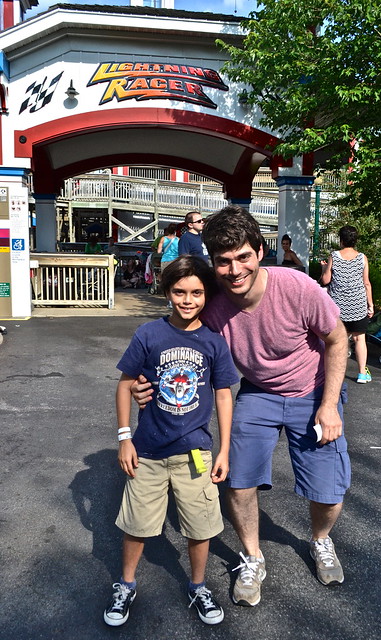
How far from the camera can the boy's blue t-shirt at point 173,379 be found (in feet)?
8.20

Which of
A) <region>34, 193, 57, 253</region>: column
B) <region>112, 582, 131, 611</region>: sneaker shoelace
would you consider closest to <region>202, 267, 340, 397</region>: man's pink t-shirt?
<region>112, 582, 131, 611</region>: sneaker shoelace

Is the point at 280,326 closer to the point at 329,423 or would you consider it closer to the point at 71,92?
the point at 329,423

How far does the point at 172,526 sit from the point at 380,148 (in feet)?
21.6

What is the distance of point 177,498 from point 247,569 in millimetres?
514

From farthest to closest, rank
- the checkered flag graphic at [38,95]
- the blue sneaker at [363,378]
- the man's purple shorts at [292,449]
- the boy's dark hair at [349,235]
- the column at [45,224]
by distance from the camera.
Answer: the column at [45,224] < the checkered flag graphic at [38,95] < the blue sneaker at [363,378] < the boy's dark hair at [349,235] < the man's purple shorts at [292,449]

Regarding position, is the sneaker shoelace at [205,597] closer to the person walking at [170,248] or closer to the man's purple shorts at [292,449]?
the man's purple shorts at [292,449]

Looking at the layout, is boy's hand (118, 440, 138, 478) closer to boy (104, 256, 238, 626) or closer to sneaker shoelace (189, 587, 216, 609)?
boy (104, 256, 238, 626)

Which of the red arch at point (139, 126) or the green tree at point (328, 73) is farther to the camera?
the red arch at point (139, 126)

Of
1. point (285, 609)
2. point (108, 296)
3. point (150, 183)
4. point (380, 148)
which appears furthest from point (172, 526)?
point (150, 183)

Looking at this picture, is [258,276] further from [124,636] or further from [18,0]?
[18,0]

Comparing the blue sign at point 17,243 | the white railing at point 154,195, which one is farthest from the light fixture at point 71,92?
the white railing at point 154,195

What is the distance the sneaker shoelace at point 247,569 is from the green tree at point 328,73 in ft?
20.5

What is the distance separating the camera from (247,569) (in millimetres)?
2666

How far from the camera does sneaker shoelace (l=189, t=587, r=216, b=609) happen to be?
98.1 inches
